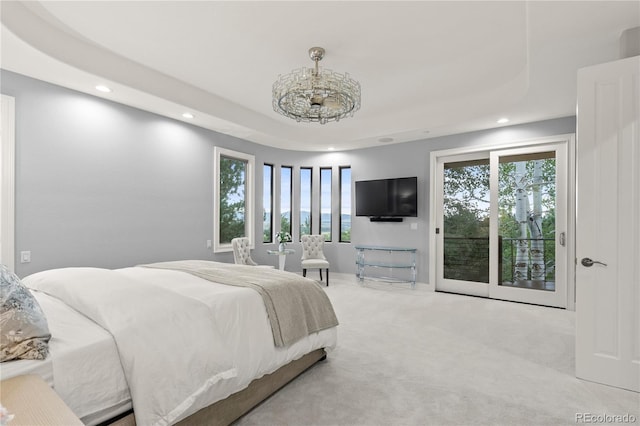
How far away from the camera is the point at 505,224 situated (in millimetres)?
4953

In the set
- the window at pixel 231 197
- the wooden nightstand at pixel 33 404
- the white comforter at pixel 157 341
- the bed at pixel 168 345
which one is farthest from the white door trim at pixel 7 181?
the wooden nightstand at pixel 33 404

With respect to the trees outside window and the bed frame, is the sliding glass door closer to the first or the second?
the trees outside window

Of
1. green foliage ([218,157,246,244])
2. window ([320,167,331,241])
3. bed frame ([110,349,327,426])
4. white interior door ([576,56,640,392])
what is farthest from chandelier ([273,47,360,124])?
window ([320,167,331,241])

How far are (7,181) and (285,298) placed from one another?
2.92 meters

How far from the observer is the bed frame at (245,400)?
66.1 inches

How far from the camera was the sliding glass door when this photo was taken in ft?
15.1

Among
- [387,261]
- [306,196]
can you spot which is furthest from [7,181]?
[387,261]

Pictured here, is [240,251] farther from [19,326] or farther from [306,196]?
[19,326]

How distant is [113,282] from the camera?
195 centimetres

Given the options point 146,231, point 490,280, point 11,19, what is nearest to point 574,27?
point 490,280

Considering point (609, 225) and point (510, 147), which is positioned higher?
point (510, 147)

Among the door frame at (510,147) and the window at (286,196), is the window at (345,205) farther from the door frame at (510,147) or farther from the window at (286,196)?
the door frame at (510,147)

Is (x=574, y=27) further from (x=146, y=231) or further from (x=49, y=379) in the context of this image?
(x=146, y=231)

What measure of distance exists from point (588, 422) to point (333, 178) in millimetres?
5314
